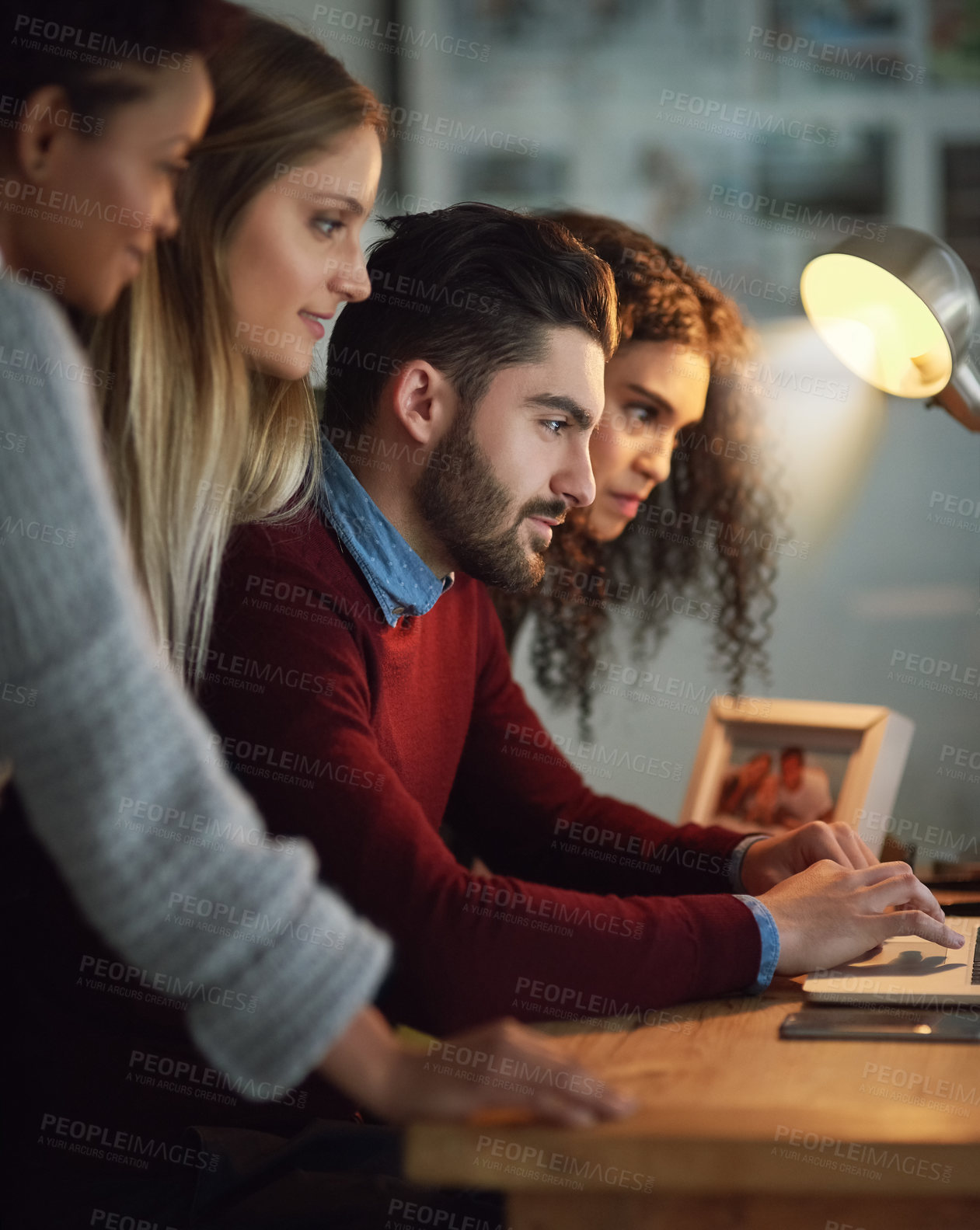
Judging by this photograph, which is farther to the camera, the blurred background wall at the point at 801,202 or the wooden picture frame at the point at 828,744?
the blurred background wall at the point at 801,202

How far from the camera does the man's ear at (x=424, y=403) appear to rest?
1.05 meters

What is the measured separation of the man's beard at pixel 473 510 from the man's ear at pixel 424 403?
0.01 metres

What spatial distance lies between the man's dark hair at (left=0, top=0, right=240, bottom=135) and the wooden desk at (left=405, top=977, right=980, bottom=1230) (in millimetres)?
661

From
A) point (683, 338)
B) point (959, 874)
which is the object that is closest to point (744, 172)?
point (683, 338)

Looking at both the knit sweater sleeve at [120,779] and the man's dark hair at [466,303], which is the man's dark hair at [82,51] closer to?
the knit sweater sleeve at [120,779]

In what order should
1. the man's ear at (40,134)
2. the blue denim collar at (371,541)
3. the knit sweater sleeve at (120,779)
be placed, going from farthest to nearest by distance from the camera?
the blue denim collar at (371,541), the man's ear at (40,134), the knit sweater sleeve at (120,779)

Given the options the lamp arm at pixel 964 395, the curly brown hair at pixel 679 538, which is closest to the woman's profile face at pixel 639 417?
the curly brown hair at pixel 679 538

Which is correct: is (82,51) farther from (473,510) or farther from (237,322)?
(473,510)

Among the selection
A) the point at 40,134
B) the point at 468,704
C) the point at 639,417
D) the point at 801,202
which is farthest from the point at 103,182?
the point at 801,202

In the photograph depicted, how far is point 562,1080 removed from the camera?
0.61 meters

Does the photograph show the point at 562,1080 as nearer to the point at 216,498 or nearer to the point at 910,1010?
the point at 910,1010

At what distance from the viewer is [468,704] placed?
1229 mm

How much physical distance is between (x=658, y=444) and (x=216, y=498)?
723 mm

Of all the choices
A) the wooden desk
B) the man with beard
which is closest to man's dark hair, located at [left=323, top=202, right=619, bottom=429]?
the man with beard
